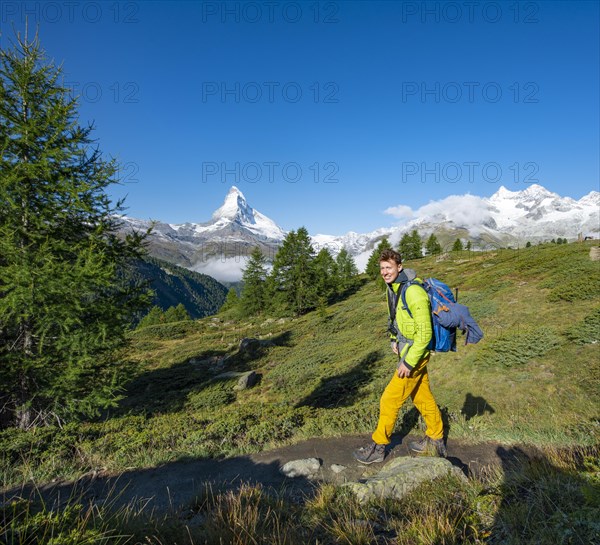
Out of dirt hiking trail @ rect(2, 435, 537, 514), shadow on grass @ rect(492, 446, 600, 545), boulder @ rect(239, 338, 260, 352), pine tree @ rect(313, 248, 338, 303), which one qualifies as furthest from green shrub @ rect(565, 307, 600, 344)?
pine tree @ rect(313, 248, 338, 303)

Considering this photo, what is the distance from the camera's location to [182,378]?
2059 centimetres

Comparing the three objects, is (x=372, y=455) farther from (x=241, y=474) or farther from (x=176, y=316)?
(x=176, y=316)

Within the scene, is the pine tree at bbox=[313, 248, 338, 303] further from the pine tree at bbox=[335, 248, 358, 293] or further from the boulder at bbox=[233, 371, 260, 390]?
the boulder at bbox=[233, 371, 260, 390]

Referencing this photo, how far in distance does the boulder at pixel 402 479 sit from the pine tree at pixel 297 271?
3464 cm

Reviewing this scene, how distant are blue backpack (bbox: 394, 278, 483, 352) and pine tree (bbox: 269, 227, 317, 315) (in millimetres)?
34022

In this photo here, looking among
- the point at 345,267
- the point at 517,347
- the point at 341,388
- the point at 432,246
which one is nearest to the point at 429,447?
the point at 517,347

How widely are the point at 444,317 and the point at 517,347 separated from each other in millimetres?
8625

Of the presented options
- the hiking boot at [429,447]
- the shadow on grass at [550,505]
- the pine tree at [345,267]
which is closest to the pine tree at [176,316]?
the pine tree at [345,267]

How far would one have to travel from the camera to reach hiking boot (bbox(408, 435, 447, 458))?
17.5 ft

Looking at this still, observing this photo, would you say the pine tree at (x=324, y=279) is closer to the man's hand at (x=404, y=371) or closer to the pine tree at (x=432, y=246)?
the man's hand at (x=404, y=371)

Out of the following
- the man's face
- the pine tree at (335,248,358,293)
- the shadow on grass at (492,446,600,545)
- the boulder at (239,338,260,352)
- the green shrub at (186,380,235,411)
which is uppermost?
the pine tree at (335,248,358,293)

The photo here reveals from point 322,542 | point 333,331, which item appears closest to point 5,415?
point 322,542

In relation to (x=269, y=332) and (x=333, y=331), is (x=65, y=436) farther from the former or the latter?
(x=269, y=332)

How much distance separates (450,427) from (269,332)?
98.2ft
